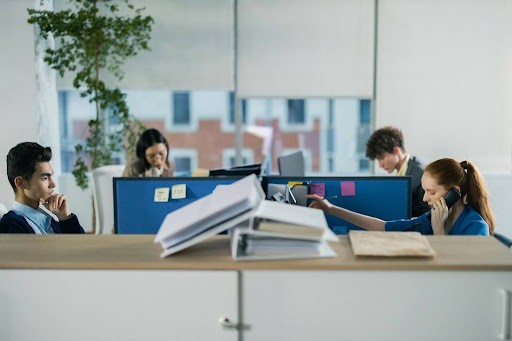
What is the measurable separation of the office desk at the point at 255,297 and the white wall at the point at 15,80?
14.9ft

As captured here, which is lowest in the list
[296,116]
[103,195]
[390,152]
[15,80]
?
[103,195]

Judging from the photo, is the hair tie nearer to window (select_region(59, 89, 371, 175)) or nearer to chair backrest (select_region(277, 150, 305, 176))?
chair backrest (select_region(277, 150, 305, 176))

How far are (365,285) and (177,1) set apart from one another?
16.0ft

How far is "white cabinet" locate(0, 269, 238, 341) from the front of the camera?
1.83m

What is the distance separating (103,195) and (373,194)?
261 cm

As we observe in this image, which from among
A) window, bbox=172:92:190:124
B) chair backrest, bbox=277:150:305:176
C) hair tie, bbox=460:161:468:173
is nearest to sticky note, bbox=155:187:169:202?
chair backrest, bbox=277:150:305:176

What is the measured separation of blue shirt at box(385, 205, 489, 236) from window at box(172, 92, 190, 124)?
4403mm

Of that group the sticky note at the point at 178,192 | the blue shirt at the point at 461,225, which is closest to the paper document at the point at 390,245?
the blue shirt at the point at 461,225

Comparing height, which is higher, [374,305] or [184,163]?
[374,305]

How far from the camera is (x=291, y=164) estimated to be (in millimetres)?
4398

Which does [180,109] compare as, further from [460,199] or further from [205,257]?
[205,257]

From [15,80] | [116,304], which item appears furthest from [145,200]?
[15,80]

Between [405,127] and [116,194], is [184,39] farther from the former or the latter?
[116,194]

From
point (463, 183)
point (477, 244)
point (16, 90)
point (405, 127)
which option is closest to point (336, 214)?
point (463, 183)
